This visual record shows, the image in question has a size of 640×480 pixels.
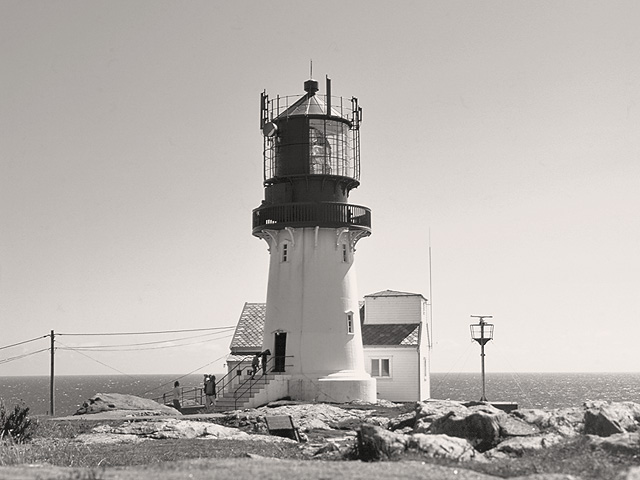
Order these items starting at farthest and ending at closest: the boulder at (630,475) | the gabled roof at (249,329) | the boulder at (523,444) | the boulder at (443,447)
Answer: the gabled roof at (249,329) → the boulder at (523,444) → the boulder at (443,447) → the boulder at (630,475)

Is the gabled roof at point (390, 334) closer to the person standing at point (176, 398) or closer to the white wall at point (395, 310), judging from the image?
the white wall at point (395, 310)

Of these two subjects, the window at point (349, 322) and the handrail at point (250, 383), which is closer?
the handrail at point (250, 383)

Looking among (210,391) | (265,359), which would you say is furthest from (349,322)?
(210,391)

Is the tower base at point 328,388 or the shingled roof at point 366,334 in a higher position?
the shingled roof at point 366,334

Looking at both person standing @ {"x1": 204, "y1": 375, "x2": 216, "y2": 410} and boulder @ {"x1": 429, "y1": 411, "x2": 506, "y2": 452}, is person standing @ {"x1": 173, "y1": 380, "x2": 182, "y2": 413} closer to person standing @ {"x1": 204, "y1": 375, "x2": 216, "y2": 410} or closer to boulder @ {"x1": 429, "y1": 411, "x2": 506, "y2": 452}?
person standing @ {"x1": 204, "y1": 375, "x2": 216, "y2": 410}

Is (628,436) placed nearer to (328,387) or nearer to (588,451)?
(588,451)

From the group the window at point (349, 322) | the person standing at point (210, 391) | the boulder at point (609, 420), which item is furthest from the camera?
the window at point (349, 322)

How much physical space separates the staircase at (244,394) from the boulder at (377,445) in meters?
20.0

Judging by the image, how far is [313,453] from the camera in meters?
23.3

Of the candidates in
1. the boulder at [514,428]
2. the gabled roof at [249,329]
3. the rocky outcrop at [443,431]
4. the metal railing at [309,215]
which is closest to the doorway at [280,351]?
the metal railing at [309,215]

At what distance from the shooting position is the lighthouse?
42.3 metres

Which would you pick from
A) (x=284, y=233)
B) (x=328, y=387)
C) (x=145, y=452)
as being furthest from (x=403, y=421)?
(x=284, y=233)

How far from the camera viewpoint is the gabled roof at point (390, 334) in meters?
48.8

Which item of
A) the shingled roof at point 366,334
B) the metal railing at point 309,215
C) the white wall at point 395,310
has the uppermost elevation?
Answer: the metal railing at point 309,215
